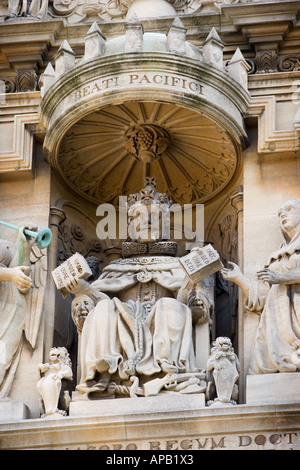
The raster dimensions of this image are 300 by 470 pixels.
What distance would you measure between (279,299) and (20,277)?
2.85 meters

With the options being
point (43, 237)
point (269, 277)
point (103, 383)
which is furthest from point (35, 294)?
point (269, 277)

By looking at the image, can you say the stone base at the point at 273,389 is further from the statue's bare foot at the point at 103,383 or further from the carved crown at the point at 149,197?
the carved crown at the point at 149,197

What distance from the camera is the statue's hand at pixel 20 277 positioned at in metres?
18.5

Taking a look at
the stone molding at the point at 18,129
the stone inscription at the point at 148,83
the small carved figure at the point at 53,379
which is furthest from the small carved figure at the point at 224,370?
the stone molding at the point at 18,129

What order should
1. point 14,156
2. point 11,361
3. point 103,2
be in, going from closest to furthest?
point 11,361
point 14,156
point 103,2

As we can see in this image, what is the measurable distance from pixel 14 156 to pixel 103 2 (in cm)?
268

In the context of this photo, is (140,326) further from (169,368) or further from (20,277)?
(20,277)

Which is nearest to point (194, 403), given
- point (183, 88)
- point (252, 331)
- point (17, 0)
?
point (252, 331)

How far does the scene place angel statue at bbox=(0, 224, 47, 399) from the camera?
18.5m

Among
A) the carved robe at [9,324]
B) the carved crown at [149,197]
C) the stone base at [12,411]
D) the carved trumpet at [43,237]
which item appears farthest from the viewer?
the carved crown at [149,197]

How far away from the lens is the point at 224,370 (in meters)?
17.5

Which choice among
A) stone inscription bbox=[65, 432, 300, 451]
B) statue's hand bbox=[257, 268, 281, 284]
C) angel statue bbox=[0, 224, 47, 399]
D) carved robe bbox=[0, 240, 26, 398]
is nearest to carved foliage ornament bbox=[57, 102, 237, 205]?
angel statue bbox=[0, 224, 47, 399]

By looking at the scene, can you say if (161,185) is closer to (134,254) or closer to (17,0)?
(134,254)

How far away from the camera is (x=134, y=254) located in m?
19.4
